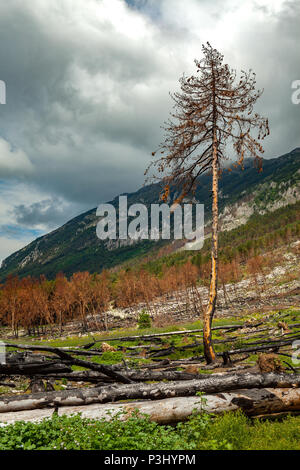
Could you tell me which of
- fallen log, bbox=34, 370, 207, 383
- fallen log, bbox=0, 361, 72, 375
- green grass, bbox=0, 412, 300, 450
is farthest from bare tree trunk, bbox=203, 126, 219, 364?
fallen log, bbox=0, 361, 72, 375

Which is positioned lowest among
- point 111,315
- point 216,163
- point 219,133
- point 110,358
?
point 111,315

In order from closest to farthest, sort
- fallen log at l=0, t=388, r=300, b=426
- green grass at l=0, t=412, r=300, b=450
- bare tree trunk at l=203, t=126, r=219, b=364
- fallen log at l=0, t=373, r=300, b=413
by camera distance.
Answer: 1. green grass at l=0, t=412, r=300, b=450
2. fallen log at l=0, t=388, r=300, b=426
3. fallen log at l=0, t=373, r=300, b=413
4. bare tree trunk at l=203, t=126, r=219, b=364

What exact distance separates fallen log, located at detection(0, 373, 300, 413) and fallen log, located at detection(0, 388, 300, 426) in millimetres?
187

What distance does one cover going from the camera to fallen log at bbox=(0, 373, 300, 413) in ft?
21.2

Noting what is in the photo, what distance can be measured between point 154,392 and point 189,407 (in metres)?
0.98

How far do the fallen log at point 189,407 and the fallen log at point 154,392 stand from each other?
19 cm

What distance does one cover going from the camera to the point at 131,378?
840 centimetres

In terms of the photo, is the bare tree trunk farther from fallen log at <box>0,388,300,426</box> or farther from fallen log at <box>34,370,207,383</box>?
fallen log at <box>0,388,300,426</box>

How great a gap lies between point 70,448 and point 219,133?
47.6ft

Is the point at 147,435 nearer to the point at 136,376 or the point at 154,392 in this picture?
the point at 154,392

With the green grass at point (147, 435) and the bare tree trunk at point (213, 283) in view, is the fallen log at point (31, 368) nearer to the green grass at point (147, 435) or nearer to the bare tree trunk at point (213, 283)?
the green grass at point (147, 435)
